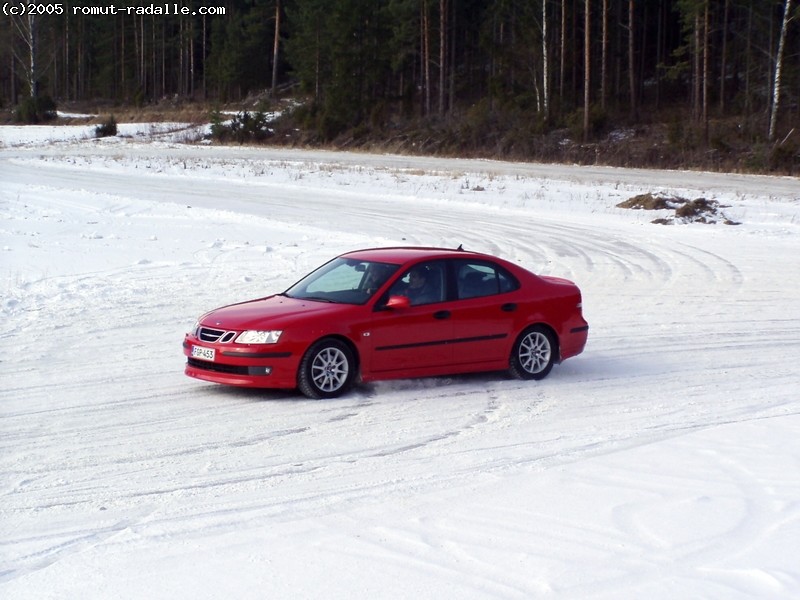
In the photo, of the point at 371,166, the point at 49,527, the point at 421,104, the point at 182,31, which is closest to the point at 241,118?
the point at 421,104

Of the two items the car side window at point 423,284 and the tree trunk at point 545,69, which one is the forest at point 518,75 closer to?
the tree trunk at point 545,69

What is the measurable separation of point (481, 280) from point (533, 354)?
98 cm

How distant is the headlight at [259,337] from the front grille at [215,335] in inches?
4.6

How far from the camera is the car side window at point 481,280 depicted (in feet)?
36.6

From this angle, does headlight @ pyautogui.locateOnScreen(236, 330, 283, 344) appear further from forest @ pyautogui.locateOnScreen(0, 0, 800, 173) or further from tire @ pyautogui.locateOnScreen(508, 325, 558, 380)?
forest @ pyautogui.locateOnScreen(0, 0, 800, 173)

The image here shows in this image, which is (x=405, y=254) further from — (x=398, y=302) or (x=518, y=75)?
(x=518, y=75)

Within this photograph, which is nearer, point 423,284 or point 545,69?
point 423,284

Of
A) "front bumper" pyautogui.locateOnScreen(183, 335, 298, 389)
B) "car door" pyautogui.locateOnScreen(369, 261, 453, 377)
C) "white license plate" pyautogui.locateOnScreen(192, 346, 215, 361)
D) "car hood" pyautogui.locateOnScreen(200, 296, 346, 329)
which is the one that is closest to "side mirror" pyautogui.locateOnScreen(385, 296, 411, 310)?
"car door" pyautogui.locateOnScreen(369, 261, 453, 377)

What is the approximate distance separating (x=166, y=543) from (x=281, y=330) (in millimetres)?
3905

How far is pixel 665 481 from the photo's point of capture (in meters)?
7.62

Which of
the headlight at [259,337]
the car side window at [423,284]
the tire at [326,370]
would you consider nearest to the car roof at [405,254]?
the car side window at [423,284]

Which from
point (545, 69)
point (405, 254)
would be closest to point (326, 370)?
point (405, 254)

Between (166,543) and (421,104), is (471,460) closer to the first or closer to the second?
(166,543)

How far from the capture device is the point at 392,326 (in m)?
10.4
